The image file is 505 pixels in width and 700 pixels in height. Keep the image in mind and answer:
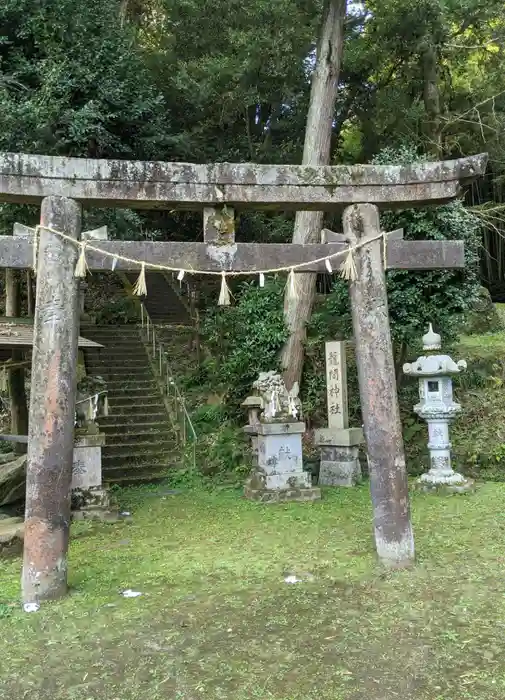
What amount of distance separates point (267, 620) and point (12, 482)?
5257 mm

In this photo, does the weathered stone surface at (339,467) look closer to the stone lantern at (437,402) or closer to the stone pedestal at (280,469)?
the stone pedestal at (280,469)

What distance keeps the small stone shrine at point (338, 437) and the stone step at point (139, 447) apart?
3.30 meters

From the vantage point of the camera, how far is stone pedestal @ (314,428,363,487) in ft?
32.1

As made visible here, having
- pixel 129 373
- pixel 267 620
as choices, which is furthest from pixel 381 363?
pixel 129 373

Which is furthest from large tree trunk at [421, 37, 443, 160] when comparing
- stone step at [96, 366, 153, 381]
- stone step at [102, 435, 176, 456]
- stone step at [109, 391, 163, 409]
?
stone step at [102, 435, 176, 456]

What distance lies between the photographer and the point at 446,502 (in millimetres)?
8148

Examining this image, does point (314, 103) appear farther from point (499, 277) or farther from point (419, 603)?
point (499, 277)

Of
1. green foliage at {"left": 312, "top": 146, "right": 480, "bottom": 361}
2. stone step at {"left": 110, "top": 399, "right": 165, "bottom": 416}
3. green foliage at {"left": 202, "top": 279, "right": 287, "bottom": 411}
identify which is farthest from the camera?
stone step at {"left": 110, "top": 399, "right": 165, "bottom": 416}

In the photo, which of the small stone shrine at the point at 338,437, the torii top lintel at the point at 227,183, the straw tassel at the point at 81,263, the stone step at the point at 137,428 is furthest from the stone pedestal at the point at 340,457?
the straw tassel at the point at 81,263

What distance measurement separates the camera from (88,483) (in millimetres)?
8203

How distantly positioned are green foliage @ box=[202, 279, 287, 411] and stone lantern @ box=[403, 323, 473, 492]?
10.8 feet

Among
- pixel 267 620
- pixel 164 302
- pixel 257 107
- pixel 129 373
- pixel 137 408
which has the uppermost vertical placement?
pixel 257 107

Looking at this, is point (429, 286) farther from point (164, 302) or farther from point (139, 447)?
point (164, 302)

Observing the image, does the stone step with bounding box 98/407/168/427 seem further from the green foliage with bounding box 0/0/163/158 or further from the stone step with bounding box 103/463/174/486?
the green foliage with bounding box 0/0/163/158
